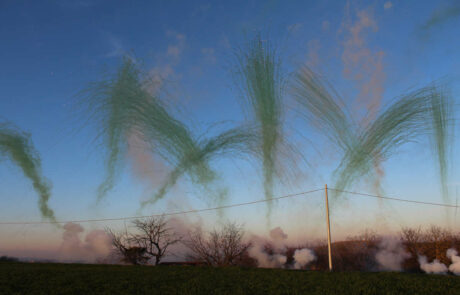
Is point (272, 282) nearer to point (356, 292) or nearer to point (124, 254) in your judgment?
point (356, 292)

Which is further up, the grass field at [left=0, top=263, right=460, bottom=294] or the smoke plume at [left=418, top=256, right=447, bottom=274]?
the grass field at [left=0, top=263, right=460, bottom=294]

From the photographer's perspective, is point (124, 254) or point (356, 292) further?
point (124, 254)

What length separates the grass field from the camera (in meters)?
23.8

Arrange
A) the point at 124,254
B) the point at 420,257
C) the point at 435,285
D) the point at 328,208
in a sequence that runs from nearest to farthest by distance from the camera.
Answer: the point at 435,285 → the point at 328,208 → the point at 124,254 → the point at 420,257

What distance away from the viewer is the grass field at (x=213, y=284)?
23812 mm

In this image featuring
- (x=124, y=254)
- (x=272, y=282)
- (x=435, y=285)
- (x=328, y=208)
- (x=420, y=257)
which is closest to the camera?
(x=435, y=285)

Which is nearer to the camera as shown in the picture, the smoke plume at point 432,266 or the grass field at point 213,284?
the grass field at point 213,284

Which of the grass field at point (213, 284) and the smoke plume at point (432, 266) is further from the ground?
the grass field at point (213, 284)

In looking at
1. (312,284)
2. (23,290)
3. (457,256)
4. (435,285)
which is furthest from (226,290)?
(457,256)

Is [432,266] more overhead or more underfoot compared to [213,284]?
more underfoot

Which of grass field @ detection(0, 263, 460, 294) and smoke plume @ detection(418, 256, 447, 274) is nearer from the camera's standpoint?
grass field @ detection(0, 263, 460, 294)

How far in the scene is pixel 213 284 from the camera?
1059 inches

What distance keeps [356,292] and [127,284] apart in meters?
17.3

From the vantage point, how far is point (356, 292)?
75.6 feet
